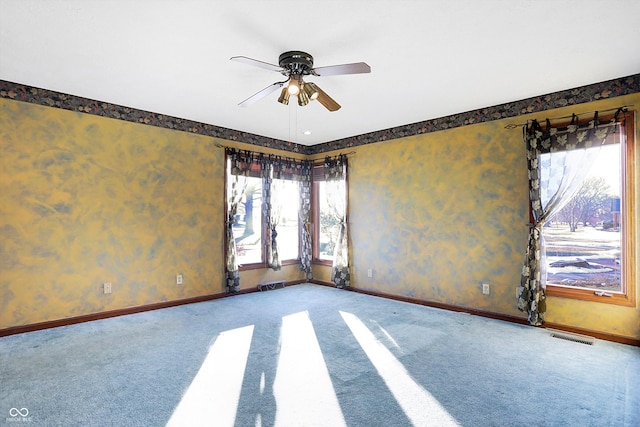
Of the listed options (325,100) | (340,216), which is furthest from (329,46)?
(340,216)

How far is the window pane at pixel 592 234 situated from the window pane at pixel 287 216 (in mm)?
3994

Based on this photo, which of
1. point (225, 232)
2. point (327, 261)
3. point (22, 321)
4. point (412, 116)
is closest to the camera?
point (22, 321)

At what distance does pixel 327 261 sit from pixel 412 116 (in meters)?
2.97

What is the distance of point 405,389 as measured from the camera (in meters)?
2.42

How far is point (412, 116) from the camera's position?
4652 mm

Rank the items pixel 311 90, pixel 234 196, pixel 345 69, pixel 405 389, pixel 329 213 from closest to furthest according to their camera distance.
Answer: pixel 405 389 → pixel 345 69 → pixel 311 90 → pixel 234 196 → pixel 329 213

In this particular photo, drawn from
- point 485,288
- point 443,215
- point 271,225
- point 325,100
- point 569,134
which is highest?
point 325,100

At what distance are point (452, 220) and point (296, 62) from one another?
9.90 ft

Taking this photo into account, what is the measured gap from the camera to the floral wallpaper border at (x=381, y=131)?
3480 mm

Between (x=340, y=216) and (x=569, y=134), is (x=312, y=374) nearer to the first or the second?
(x=340, y=216)

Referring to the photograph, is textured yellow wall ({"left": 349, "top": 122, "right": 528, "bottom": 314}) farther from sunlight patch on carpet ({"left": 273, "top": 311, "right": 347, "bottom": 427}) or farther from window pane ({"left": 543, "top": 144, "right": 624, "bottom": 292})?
sunlight patch on carpet ({"left": 273, "top": 311, "right": 347, "bottom": 427})

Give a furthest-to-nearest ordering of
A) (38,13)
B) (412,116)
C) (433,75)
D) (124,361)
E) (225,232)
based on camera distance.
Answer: (225,232) < (412,116) < (433,75) < (124,361) < (38,13)

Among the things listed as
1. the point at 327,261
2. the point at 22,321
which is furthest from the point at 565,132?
the point at 22,321

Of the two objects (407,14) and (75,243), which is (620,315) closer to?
(407,14)
